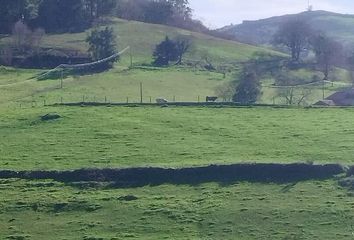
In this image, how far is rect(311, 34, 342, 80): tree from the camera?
10000 centimetres

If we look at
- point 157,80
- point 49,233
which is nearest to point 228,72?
point 157,80

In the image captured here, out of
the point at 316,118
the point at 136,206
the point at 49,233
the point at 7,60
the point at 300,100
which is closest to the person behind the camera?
the point at 49,233

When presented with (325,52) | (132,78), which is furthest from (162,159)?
(325,52)

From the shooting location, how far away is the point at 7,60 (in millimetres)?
87125

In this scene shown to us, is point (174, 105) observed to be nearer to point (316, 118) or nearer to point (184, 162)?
point (316, 118)

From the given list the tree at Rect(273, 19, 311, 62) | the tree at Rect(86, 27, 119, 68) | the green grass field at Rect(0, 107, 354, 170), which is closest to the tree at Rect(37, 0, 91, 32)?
the tree at Rect(86, 27, 119, 68)

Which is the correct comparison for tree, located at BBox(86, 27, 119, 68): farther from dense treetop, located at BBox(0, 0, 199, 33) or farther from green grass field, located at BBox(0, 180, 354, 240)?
green grass field, located at BBox(0, 180, 354, 240)

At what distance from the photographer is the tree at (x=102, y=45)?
8912 centimetres

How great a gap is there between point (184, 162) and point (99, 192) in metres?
6.09

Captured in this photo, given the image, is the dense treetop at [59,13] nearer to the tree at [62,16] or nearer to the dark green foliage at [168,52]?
the tree at [62,16]

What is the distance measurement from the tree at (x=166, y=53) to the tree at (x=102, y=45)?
23.3 feet

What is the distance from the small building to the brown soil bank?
24257 mm

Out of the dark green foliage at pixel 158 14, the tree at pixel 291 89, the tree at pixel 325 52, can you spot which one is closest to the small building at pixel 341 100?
the tree at pixel 291 89

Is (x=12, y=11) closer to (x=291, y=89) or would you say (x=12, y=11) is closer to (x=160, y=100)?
(x=291, y=89)
